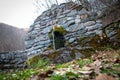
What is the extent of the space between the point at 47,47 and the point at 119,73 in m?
5.13

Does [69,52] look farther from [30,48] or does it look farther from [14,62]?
[14,62]

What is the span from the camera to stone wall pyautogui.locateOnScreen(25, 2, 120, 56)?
6.32 meters

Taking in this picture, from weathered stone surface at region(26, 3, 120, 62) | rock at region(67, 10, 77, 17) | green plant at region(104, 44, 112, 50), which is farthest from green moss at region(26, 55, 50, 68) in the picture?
rock at region(67, 10, 77, 17)

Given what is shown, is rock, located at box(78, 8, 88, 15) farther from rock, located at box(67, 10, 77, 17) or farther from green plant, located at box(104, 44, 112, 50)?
green plant, located at box(104, 44, 112, 50)

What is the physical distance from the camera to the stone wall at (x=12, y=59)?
9258 mm

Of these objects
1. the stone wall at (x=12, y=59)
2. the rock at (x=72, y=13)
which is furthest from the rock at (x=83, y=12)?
the stone wall at (x=12, y=59)

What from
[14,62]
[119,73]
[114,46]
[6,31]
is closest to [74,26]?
[114,46]

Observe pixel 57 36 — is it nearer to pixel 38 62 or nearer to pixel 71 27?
pixel 71 27

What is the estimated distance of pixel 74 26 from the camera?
6.83m

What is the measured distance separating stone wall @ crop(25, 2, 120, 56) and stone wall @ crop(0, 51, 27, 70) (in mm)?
1494

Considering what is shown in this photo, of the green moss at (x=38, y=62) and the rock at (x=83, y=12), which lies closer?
the green moss at (x=38, y=62)

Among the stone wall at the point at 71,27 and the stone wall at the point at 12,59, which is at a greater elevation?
the stone wall at the point at 71,27

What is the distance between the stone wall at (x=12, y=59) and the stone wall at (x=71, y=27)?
1494 mm

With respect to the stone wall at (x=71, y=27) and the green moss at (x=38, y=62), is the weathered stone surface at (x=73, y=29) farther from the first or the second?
the green moss at (x=38, y=62)
